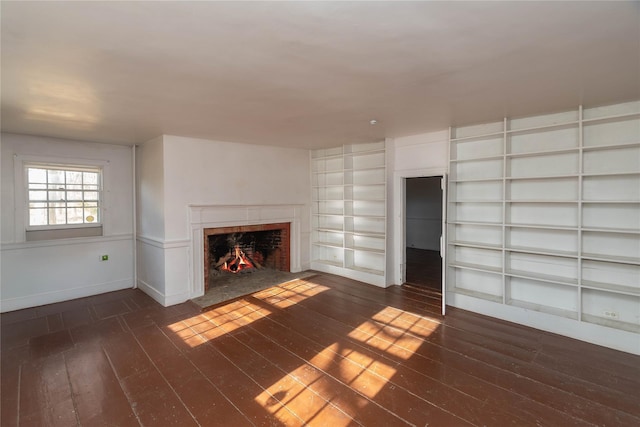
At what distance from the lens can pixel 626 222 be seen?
306 centimetres

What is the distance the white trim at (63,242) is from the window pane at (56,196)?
2.10 ft

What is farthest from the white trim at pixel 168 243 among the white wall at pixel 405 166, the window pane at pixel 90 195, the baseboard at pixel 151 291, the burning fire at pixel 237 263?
the white wall at pixel 405 166

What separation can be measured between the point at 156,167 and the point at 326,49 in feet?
11.7

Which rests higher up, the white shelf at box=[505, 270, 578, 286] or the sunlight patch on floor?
the white shelf at box=[505, 270, 578, 286]

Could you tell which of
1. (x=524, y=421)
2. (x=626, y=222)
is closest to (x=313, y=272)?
(x=524, y=421)

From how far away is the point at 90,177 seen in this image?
4773 mm

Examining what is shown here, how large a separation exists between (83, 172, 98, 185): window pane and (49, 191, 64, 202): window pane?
37cm

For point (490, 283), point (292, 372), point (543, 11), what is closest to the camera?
point (543, 11)

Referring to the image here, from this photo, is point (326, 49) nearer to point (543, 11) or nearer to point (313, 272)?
point (543, 11)

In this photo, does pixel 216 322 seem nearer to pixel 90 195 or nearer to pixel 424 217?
pixel 90 195

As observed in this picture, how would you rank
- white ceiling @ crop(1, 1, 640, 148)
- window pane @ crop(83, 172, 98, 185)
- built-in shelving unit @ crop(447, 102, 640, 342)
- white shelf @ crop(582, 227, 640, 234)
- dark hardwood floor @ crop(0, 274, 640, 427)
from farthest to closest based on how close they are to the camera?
window pane @ crop(83, 172, 98, 185)
built-in shelving unit @ crop(447, 102, 640, 342)
white shelf @ crop(582, 227, 640, 234)
dark hardwood floor @ crop(0, 274, 640, 427)
white ceiling @ crop(1, 1, 640, 148)

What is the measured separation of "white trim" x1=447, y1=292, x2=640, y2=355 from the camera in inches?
115

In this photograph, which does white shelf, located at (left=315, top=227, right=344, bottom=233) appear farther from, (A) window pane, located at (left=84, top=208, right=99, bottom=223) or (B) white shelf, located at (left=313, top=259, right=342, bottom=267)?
(A) window pane, located at (left=84, top=208, right=99, bottom=223)

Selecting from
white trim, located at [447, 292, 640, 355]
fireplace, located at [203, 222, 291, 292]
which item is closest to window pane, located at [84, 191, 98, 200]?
fireplace, located at [203, 222, 291, 292]
